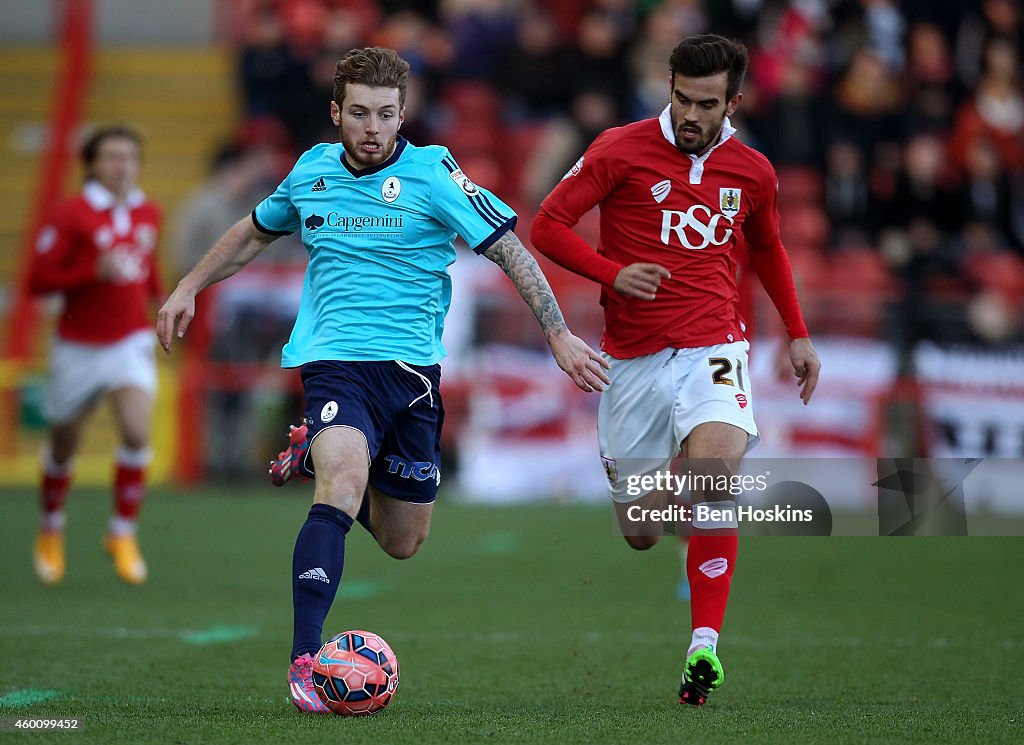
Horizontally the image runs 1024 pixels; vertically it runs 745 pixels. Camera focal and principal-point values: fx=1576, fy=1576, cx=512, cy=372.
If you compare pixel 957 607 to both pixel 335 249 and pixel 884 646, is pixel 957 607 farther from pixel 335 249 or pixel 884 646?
pixel 335 249

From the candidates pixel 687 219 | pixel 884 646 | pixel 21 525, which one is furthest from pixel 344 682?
pixel 21 525

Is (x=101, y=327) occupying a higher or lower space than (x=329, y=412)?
higher

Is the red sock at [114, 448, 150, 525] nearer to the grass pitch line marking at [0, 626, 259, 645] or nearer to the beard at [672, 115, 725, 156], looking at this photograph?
the grass pitch line marking at [0, 626, 259, 645]

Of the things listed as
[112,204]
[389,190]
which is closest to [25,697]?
Answer: [389,190]

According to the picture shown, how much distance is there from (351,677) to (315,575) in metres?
0.36

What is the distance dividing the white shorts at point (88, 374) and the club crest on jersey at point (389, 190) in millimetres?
4142

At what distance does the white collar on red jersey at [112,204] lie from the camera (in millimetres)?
9305

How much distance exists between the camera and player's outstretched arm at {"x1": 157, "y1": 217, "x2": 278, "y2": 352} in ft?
18.0

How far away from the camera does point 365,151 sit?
5.52 m

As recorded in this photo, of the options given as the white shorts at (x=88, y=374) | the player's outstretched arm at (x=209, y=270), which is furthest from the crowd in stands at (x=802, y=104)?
the player's outstretched arm at (x=209, y=270)

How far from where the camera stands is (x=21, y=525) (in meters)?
11.7

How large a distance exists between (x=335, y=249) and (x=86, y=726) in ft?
6.02

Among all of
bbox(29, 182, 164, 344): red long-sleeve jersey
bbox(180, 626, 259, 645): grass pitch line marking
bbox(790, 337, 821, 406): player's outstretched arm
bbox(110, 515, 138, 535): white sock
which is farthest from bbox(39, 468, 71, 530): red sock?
bbox(790, 337, 821, 406): player's outstretched arm

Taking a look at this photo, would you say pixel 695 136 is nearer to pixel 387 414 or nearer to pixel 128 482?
pixel 387 414
